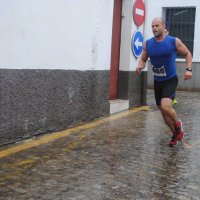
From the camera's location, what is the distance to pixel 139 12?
10.2 metres

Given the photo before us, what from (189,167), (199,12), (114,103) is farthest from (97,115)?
(199,12)

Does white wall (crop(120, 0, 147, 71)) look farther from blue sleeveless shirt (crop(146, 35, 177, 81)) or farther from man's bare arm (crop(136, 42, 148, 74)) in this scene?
blue sleeveless shirt (crop(146, 35, 177, 81))

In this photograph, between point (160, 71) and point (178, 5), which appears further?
point (178, 5)

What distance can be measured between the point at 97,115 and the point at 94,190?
425 centimetres

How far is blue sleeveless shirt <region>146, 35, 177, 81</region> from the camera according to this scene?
21.0 ft

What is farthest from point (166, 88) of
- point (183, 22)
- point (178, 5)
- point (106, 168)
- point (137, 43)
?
point (183, 22)

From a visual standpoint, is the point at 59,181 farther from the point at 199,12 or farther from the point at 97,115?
the point at 199,12

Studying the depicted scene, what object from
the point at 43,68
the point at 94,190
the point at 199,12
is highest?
the point at 199,12

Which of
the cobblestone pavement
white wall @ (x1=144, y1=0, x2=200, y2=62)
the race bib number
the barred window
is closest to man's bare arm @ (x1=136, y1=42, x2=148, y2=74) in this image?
the race bib number

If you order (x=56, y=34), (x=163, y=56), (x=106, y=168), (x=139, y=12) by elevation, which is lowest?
(x=106, y=168)

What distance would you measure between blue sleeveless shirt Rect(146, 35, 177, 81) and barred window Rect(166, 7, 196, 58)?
1018 centimetres

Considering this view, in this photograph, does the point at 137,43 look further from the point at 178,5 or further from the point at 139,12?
the point at 178,5

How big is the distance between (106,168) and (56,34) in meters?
2.67

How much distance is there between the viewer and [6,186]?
4.40 m
